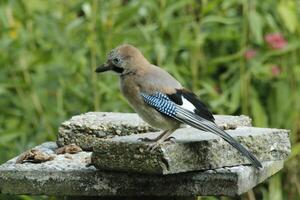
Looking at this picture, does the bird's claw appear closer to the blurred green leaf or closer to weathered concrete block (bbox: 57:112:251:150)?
weathered concrete block (bbox: 57:112:251:150)

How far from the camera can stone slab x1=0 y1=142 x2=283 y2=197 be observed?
16.0ft

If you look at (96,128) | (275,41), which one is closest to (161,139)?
(96,128)

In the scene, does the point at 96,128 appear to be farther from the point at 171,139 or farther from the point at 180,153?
the point at 180,153

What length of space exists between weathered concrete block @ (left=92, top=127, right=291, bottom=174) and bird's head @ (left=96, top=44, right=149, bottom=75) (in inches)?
17.3

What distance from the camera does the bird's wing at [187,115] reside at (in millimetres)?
5039

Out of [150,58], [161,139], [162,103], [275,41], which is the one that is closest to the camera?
[161,139]

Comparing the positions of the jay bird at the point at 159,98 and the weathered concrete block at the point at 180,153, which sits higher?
the jay bird at the point at 159,98

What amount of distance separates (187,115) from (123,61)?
570mm

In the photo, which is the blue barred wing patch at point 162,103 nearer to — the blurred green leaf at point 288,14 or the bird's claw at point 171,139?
the bird's claw at point 171,139

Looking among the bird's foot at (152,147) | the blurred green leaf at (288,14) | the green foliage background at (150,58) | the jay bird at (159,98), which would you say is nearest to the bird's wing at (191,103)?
the jay bird at (159,98)

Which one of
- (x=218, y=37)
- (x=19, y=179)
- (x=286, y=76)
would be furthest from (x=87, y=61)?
(x=19, y=179)

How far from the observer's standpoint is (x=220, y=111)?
859 centimetres

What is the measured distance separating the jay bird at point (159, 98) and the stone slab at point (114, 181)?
187 mm

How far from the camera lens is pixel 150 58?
8477 millimetres
